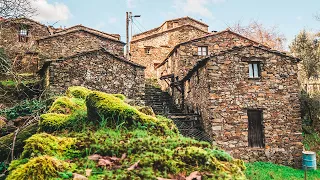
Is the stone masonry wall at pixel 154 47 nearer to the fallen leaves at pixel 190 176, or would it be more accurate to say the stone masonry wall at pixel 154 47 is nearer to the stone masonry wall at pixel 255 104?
the stone masonry wall at pixel 255 104

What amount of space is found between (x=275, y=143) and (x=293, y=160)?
1123mm

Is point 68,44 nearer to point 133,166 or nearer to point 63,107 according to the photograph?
point 63,107

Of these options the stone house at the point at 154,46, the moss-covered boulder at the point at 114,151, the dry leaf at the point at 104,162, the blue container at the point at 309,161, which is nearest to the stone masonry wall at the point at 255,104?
the blue container at the point at 309,161

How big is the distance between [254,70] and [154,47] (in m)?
14.8

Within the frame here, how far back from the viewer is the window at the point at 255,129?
36.5 feet

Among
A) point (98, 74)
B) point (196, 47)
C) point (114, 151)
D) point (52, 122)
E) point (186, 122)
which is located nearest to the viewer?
point (114, 151)

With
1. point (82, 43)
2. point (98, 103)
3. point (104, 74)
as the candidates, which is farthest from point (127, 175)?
point (82, 43)

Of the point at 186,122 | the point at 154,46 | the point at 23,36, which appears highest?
the point at 154,46

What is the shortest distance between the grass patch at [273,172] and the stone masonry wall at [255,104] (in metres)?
0.46

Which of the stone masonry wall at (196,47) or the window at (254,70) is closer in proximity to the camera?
the window at (254,70)

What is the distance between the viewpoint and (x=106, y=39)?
17.1 meters

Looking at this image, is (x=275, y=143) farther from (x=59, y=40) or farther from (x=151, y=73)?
(x=151, y=73)

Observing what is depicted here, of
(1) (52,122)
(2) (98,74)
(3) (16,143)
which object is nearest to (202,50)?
(2) (98,74)

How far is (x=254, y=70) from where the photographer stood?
11570 mm
